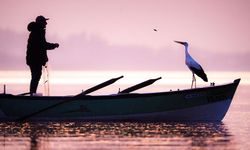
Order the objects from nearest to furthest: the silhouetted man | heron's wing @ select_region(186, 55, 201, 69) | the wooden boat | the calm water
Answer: the calm water < the wooden boat < the silhouetted man < heron's wing @ select_region(186, 55, 201, 69)

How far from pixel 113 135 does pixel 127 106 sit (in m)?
4.01

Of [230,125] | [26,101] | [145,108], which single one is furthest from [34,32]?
[230,125]

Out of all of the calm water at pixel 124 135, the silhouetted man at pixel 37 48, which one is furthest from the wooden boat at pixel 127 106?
the silhouetted man at pixel 37 48

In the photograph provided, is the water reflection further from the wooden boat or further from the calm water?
the wooden boat

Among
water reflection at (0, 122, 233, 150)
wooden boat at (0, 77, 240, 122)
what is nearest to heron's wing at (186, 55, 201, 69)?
wooden boat at (0, 77, 240, 122)

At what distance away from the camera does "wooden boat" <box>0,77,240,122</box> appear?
3095cm

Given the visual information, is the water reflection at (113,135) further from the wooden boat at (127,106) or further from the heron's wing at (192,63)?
the heron's wing at (192,63)

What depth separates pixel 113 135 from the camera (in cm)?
2720

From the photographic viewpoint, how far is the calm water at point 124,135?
2438 cm

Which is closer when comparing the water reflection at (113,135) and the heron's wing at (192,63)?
the water reflection at (113,135)

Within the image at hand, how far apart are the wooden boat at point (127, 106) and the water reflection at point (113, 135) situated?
513 millimetres

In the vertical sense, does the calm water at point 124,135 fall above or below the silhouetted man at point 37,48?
below

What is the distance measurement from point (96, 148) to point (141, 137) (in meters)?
3.02

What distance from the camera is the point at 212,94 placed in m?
31.2
